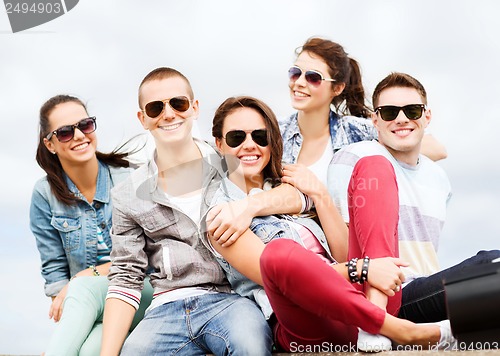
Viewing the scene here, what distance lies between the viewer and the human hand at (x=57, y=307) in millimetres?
4344

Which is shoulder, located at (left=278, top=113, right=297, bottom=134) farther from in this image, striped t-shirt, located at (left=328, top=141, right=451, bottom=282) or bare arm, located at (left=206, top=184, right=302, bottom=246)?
bare arm, located at (left=206, top=184, right=302, bottom=246)

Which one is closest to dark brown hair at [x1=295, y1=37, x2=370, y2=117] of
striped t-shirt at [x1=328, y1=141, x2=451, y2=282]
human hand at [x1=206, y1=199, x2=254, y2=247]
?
striped t-shirt at [x1=328, y1=141, x2=451, y2=282]

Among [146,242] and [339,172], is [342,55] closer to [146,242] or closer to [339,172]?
[339,172]

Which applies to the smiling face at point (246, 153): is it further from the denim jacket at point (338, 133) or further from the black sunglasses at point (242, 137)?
the denim jacket at point (338, 133)

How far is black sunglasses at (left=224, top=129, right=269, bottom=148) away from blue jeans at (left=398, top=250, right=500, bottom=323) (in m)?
1.11

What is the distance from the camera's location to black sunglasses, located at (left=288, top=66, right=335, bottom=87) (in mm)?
4680

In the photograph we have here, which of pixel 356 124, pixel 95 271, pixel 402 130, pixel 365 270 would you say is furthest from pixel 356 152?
pixel 95 271

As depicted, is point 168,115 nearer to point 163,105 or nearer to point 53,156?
point 163,105

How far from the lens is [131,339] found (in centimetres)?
350

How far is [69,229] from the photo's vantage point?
4648 mm

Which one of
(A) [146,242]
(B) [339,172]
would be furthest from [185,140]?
(B) [339,172]

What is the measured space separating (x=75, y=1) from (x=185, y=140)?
2.20m

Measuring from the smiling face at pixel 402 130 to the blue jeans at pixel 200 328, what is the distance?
134 cm

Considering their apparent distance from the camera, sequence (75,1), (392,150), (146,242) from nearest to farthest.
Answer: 1. (146,242)
2. (392,150)
3. (75,1)
